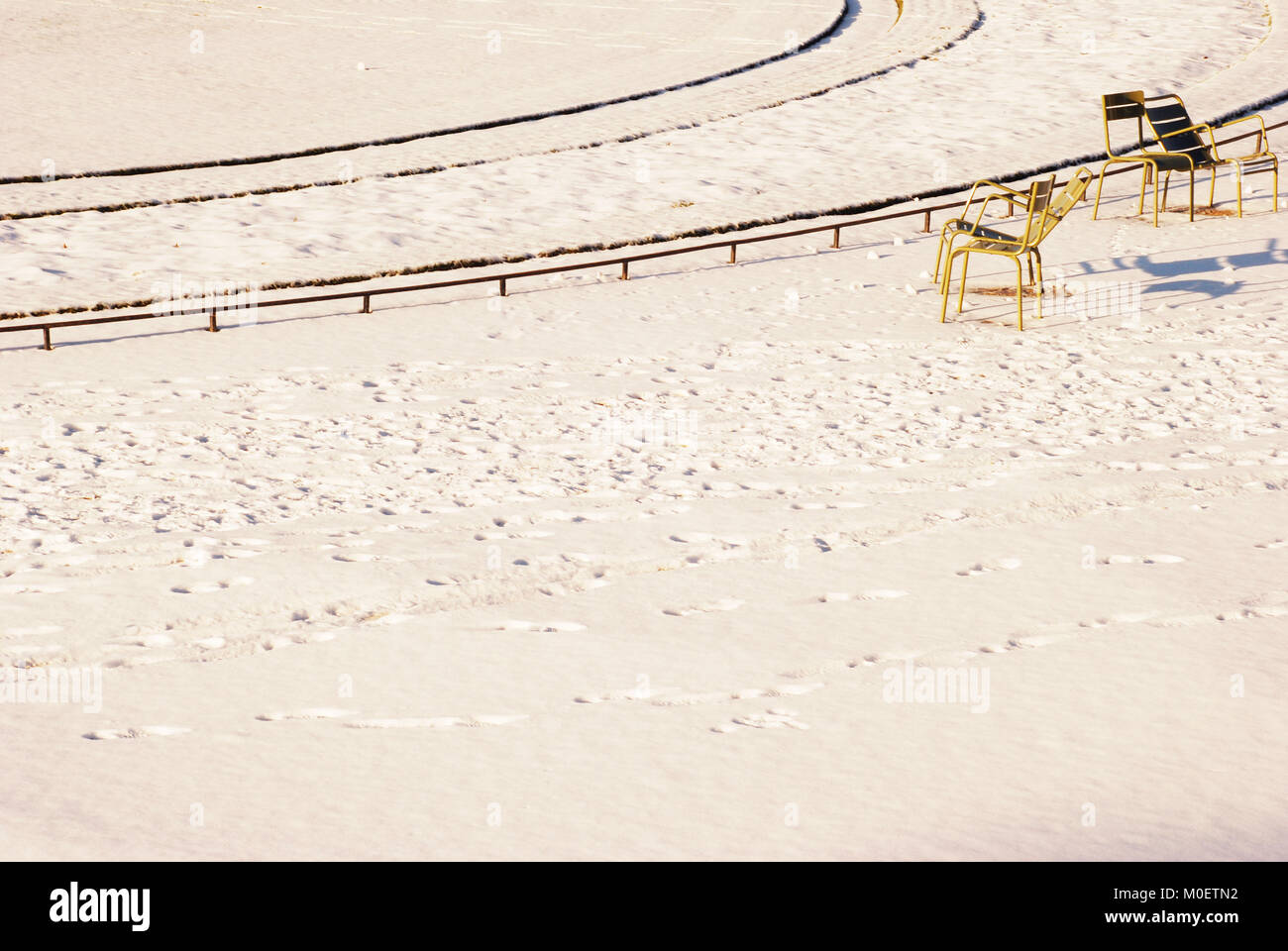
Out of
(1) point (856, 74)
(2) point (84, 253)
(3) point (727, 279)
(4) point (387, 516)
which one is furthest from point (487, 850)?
(1) point (856, 74)

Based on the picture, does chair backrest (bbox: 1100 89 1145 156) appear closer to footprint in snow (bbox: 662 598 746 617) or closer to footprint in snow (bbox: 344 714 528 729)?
footprint in snow (bbox: 662 598 746 617)

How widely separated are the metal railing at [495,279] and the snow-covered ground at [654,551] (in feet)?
0.55

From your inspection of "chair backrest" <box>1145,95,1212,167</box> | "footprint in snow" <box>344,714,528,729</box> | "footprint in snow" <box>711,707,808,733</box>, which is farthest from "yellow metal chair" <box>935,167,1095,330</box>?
"footprint in snow" <box>344,714,528,729</box>

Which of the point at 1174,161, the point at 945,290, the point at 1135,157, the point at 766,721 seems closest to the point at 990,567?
→ the point at 766,721


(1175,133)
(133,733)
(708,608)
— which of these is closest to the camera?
(133,733)

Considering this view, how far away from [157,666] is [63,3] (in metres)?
24.8

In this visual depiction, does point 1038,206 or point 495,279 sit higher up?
point 1038,206

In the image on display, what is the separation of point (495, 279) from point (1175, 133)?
20.8 ft

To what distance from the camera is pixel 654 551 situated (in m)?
7.29

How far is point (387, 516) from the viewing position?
25.2 feet

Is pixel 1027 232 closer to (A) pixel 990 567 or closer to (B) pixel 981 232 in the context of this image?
(B) pixel 981 232

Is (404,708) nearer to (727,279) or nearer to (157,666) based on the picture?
(157,666)

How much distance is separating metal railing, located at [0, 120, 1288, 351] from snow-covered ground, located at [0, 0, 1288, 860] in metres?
0.17
